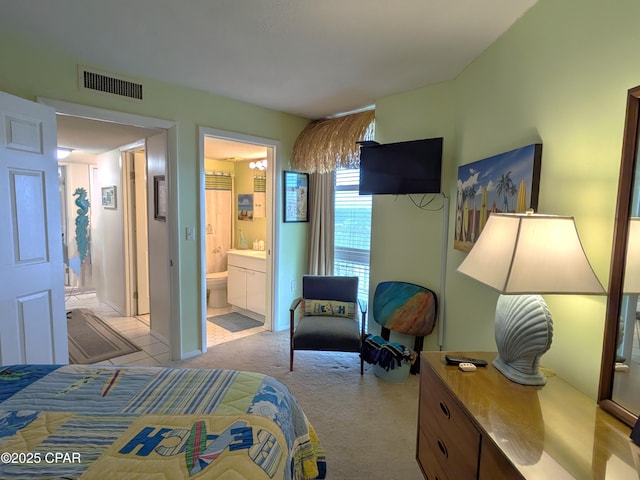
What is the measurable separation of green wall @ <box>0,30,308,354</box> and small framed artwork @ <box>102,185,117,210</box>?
83.8 inches

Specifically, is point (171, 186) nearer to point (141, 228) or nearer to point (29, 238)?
point (29, 238)

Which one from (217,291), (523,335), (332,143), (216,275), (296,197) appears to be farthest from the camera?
(216,275)

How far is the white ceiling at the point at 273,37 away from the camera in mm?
1732

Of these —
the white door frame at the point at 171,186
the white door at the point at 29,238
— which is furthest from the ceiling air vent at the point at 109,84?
the white door at the point at 29,238

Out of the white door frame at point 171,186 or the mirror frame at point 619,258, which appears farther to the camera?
the white door frame at point 171,186

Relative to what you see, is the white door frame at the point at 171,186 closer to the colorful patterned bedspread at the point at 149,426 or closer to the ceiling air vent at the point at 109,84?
the ceiling air vent at the point at 109,84

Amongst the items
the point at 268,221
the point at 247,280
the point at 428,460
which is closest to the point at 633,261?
the point at 428,460

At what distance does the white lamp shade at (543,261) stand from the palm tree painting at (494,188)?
17.6 inches

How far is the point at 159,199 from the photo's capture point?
3.53 meters

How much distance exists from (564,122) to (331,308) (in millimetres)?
2321

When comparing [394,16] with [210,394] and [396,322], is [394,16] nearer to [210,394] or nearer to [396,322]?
[210,394]

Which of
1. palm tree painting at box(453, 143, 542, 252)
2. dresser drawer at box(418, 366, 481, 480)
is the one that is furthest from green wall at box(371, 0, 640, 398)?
dresser drawer at box(418, 366, 481, 480)

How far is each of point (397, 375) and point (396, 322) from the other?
436 millimetres

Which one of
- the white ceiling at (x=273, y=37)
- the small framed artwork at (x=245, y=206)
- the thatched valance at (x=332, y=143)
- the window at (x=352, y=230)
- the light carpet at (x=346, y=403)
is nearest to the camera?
the white ceiling at (x=273, y=37)
